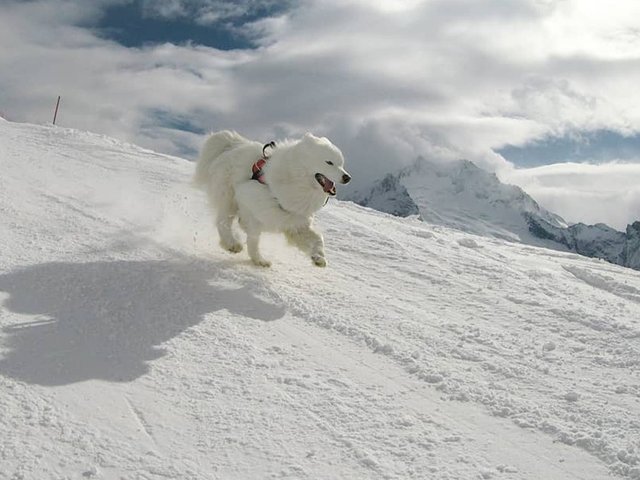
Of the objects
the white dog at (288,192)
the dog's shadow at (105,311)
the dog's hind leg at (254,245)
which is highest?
the white dog at (288,192)

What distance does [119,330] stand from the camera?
417cm

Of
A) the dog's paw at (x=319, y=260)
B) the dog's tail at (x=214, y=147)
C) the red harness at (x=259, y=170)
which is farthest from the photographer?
the dog's tail at (x=214, y=147)

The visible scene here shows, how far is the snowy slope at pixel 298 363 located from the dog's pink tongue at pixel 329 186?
0.88 metres

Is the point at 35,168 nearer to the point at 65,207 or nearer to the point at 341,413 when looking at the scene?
the point at 65,207

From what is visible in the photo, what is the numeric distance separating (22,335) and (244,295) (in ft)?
6.18

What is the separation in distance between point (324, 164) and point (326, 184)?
7.8 inches

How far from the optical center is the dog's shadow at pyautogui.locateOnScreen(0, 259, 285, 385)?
3.54 meters

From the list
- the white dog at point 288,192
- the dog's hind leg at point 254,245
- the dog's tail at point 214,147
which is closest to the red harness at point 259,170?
the white dog at point 288,192

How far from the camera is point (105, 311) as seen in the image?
4.46 meters

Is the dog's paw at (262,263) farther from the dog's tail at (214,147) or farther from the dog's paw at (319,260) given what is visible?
the dog's tail at (214,147)

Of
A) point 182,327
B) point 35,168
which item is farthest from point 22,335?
point 35,168

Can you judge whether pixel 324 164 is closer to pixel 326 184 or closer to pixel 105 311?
pixel 326 184

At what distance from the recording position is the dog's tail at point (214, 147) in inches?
298

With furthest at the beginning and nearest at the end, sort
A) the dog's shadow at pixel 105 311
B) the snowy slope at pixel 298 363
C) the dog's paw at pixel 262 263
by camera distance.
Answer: the dog's paw at pixel 262 263, the dog's shadow at pixel 105 311, the snowy slope at pixel 298 363
